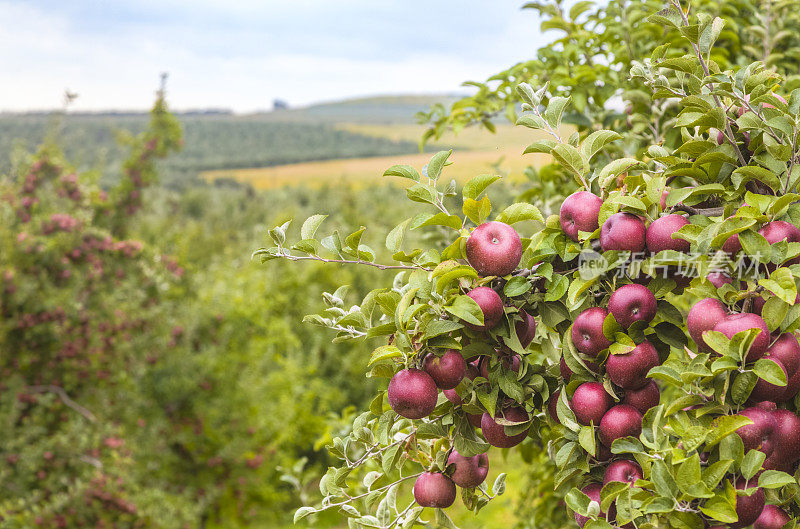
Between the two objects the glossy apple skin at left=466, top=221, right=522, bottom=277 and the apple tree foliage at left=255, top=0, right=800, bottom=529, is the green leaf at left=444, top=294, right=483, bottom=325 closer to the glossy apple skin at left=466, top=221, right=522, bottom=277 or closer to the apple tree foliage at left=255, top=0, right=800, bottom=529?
the apple tree foliage at left=255, top=0, right=800, bottom=529

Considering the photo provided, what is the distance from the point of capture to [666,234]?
1.17 m

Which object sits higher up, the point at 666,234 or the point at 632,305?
the point at 666,234

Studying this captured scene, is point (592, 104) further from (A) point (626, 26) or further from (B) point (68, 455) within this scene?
(B) point (68, 455)

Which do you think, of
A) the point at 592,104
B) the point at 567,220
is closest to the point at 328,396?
the point at 592,104

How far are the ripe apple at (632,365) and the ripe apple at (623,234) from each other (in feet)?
0.63

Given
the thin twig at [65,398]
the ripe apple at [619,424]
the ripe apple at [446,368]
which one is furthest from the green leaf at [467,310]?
the thin twig at [65,398]

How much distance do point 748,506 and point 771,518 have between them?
0.11 metres

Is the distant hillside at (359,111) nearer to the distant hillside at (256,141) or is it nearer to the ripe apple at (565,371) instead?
the distant hillside at (256,141)

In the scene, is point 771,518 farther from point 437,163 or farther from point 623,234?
point 437,163

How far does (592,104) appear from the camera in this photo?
2551 millimetres

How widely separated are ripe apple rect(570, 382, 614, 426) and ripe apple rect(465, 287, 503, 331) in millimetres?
220

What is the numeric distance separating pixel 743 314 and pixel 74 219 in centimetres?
630

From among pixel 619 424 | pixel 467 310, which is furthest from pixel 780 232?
pixel 467 310

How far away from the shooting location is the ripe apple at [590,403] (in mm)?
1201
